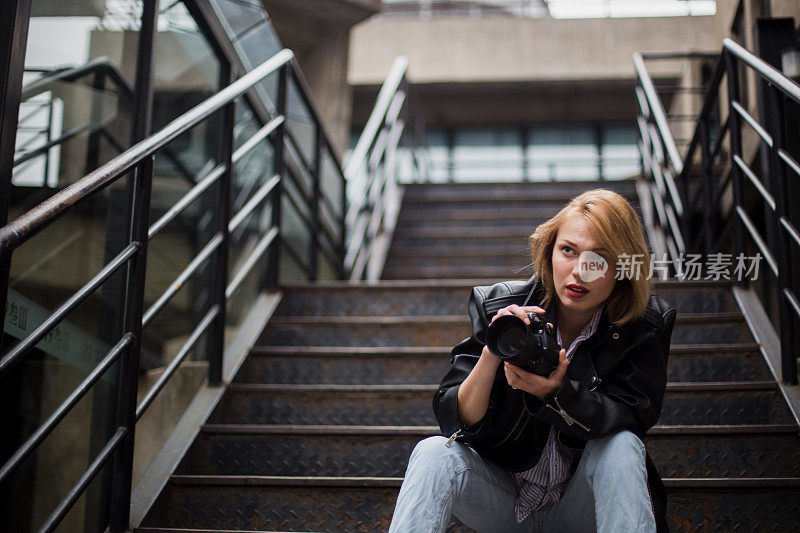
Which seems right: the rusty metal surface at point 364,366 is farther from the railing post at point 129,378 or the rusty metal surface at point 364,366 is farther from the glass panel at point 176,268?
the railing post at point 129,378

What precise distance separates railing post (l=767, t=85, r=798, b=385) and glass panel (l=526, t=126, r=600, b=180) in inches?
319

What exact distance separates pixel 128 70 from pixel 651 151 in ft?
9.98

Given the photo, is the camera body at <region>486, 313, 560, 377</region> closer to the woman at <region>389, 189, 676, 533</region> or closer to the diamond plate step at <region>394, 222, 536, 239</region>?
the woman at <region>389, 189, 676, 533</region>

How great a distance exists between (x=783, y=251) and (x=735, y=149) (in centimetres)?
62

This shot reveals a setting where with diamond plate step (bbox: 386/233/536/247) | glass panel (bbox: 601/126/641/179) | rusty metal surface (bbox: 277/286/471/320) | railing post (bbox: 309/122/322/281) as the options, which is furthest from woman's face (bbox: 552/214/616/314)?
glass panel (bbox: 601/126/641/179)

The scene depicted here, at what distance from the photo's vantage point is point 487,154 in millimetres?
10477

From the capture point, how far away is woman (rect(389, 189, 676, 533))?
1396 millimetres

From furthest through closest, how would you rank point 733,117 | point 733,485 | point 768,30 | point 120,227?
point 768,30
point 733,117
point 120,227
point 733,485

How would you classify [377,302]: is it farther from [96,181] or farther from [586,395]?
[586,395]

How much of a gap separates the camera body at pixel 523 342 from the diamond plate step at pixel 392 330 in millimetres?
1303

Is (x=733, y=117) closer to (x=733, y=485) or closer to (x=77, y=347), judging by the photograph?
(x=733, y=485)

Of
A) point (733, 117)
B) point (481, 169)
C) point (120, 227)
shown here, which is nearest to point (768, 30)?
point (733, 117)

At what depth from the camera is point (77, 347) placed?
2064mm

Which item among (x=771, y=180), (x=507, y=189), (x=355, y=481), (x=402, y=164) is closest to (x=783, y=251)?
(x=771, y=180)
